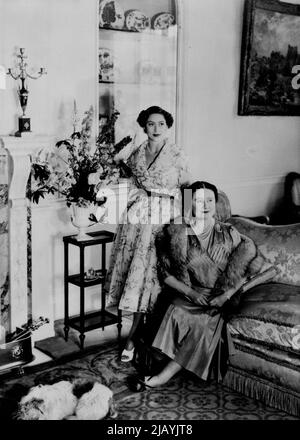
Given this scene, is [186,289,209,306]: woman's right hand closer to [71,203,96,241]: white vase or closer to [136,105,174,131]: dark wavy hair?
[71,203,96,241]: white vase

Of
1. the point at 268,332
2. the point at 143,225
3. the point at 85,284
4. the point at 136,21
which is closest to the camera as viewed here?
the point at 268,332

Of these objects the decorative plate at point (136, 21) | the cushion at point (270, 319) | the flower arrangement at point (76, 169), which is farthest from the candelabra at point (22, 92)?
the cushion at point (270, 319)

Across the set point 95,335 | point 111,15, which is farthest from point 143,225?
point 111,15

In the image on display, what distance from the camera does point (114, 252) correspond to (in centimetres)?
393

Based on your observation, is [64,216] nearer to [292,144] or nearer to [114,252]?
[114,252]

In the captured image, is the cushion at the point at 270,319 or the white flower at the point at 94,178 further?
the white flower at the point at 94,178

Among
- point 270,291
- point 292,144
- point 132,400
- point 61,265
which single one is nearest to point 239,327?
point 270,291

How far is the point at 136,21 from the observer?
15.0ft

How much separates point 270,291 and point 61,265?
1496 mm

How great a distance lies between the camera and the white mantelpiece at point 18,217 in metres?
3.57

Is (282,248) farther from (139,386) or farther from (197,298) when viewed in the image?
(139,386)

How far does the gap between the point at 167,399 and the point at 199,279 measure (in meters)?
0.70

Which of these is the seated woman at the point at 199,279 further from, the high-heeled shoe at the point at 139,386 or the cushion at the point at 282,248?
the cushion at the point at 282,248

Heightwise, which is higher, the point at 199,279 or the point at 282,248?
the point at 282,248
